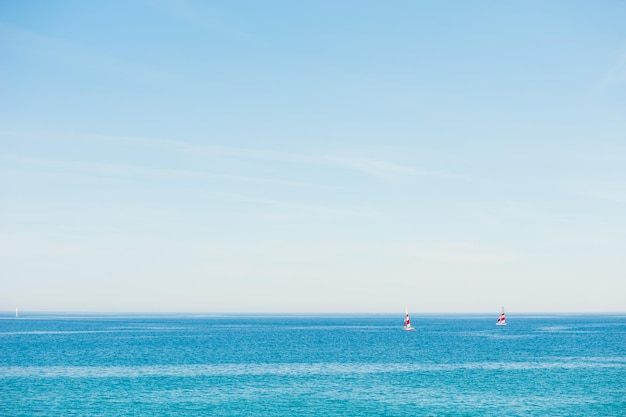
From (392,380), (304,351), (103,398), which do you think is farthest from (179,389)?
(304,351)

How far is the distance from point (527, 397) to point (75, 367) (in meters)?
60.9

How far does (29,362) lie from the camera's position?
8862 cm

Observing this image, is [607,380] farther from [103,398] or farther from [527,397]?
[103,398]

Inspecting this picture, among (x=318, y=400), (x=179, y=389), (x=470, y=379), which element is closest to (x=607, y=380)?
(x=470, y=379)

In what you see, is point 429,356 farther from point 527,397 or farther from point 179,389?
point 179,389

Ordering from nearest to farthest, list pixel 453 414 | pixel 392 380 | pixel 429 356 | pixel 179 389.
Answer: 1. pixel 453 414
2. pixel 179 389
3. pixel 392 380
4. pixel 429 356

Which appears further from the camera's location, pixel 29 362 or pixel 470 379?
pixel 29 362

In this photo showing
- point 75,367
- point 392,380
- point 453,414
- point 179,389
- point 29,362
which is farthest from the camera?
point 29,362

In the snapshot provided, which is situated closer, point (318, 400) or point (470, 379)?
point (318, 400)

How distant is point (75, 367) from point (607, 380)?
70.7 m

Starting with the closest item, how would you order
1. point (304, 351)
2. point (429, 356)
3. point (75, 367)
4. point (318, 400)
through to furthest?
1. point (318, 400)
2. point (75, 367)
3. point (429, 356)
4. point (304, 351)

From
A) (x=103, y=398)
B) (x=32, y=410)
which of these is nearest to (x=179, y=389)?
(x=103, y=398)

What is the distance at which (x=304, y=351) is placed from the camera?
110312 millimetres

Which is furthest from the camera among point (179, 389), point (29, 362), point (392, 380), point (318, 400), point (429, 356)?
point (429, 356)
